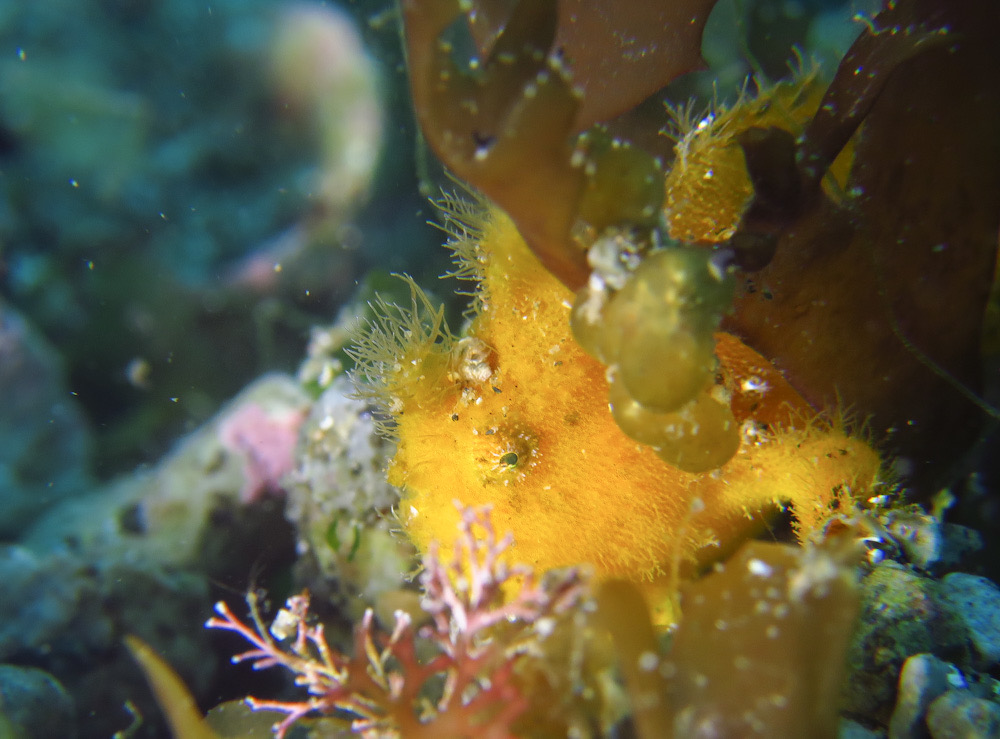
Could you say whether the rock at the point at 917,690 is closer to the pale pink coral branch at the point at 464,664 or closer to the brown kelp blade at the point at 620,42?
the pale pink coral branch at the point at 464,664

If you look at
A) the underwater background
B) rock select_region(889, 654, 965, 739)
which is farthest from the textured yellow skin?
rock select_region(889, 654, 965, 739)

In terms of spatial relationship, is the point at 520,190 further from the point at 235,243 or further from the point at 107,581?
the point at 235,243

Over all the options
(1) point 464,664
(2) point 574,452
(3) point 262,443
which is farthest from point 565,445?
(3) point 262,443

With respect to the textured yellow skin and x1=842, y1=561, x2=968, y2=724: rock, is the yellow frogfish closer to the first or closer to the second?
the textured yellow skin

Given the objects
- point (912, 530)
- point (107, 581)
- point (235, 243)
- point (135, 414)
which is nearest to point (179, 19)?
point (235, 243)

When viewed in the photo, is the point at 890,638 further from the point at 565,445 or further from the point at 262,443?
the point at 262,443

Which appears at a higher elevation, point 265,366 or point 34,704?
point 265,366

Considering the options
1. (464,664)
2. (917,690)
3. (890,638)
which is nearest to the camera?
(464,664)
